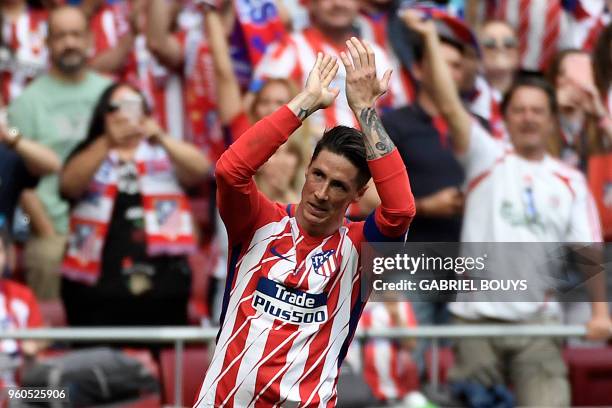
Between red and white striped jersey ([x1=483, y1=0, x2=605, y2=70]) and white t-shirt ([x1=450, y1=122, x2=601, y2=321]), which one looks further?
red and white striped jersey ([x1=483, y1=0, x2=605, y2=70])

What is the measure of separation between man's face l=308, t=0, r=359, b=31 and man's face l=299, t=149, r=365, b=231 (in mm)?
3410

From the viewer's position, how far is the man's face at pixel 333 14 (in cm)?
838

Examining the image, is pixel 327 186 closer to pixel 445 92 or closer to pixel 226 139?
A: pixel 445 92

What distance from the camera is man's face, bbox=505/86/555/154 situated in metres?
7.75

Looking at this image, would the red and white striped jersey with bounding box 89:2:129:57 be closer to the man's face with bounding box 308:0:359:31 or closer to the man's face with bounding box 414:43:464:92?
the man's face with bounding box 308:0:359:31

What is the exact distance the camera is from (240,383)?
16.9ft

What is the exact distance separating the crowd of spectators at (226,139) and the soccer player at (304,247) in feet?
6.67

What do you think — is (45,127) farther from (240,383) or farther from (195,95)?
(240,383)

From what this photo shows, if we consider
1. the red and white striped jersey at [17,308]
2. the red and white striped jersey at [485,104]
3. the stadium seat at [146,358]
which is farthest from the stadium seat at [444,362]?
the red and white striped jersey at [17,308]

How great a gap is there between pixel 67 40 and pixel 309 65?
1.50m

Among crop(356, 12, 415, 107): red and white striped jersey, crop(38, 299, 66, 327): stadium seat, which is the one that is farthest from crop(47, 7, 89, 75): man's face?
crop(356, 12, 415, 107): red and white striped jersey

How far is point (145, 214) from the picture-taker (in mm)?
7691

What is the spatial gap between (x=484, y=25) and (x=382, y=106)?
140 centimetres

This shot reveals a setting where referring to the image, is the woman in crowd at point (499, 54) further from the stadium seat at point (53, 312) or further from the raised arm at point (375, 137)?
the raised arm at point (375, 137)
